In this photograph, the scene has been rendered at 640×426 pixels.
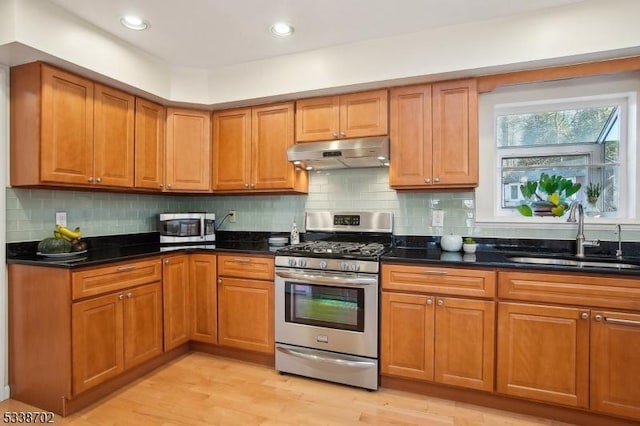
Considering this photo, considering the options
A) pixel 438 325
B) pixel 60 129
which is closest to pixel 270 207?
pixel 60 129

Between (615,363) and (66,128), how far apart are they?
12.0ft

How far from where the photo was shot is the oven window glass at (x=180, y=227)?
3.12m

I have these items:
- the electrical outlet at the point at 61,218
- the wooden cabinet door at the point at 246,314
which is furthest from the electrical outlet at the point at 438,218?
the electrical outlet at the point at 61,218

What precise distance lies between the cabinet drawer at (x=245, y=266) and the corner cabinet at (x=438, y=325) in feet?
3.04

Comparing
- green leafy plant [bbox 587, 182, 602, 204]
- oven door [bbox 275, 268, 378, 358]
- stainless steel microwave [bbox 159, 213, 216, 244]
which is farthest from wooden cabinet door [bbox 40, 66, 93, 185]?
green leafy plant [bbox 587, 182, 602, 204]

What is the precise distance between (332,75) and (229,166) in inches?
48.6

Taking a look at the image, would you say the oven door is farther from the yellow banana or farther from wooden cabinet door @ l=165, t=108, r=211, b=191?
the yellow banana

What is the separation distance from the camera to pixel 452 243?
2.66 m

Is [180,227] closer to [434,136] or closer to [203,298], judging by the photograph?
[203,298]

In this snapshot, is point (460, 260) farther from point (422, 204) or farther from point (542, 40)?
point (542, 40)

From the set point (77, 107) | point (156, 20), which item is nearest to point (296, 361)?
point (77, 107)

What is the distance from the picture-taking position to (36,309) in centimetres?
215

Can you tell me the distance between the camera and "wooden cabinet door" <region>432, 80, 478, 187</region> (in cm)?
246

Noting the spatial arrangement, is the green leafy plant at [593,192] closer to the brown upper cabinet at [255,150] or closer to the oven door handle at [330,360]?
Result: the oven door handle at [330,360]
